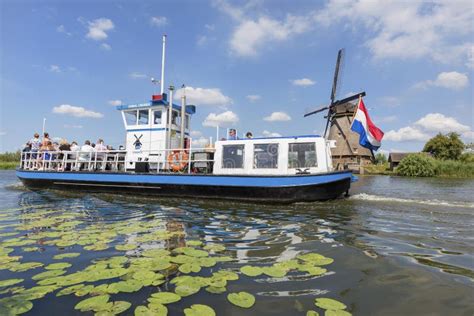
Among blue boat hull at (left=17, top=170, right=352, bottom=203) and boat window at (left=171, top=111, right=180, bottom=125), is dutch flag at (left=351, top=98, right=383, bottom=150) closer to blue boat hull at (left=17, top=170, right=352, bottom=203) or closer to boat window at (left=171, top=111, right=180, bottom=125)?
blue boat hull at (left=17, top=170, right=352, bottom=203)

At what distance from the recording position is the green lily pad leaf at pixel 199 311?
3.02 m

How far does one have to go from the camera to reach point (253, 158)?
11.8 metres

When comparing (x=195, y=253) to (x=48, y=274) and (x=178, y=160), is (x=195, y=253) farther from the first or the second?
(x=178, y=160)

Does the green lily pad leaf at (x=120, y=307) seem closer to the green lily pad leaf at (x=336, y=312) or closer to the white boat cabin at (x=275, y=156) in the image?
the green lily pad leaf at (x=336, y=312)

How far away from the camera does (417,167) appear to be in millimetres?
42781

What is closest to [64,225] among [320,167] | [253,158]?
[253,158]

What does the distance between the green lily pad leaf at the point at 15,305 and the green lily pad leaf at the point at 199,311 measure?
1687 millimetres

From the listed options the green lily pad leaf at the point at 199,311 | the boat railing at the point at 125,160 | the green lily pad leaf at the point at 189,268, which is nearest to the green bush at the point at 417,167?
the boat railing at the point at 125,160

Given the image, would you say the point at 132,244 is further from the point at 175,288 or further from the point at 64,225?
the point at 64,225

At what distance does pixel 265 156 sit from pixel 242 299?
850 cm

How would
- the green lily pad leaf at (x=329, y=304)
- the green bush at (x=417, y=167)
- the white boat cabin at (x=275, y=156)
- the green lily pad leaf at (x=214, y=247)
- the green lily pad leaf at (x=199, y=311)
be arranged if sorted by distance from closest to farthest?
the green lily pad leaf at (x=199, y=311), the green lily pad leaf at (x=329, y=304), the green lily pad leaf at (x=214, y=247), the white boat cabin at (x=275, y=156), the green bush at (x=417, y=167)

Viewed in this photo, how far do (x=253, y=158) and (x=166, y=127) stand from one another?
5.81m

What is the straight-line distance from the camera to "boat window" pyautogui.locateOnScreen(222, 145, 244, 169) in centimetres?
1195

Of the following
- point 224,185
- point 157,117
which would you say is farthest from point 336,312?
point 157,117
